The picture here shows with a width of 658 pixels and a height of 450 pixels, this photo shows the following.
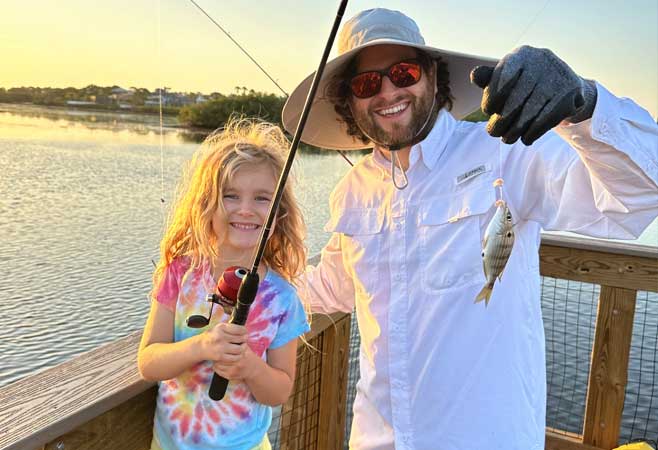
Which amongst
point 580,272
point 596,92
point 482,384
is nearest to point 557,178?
point 596,92

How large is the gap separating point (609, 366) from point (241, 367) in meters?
1.80

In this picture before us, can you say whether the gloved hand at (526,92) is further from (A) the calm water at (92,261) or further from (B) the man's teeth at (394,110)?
(A) the calm water at (92,261)

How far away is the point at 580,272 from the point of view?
2.51 meters

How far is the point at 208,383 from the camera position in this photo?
1.40m

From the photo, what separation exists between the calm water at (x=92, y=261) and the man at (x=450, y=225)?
196 centimetres

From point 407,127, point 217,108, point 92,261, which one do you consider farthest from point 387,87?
point 92,261

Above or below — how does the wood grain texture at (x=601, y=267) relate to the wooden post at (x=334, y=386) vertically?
above

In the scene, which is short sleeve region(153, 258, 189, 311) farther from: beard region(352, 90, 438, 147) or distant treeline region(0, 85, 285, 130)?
distant treeline region(0, 85, 285, 130)

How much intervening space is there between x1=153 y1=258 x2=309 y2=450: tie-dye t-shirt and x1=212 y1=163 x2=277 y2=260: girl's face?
0.36ft

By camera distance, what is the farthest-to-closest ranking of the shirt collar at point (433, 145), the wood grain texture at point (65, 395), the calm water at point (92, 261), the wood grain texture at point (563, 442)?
the calm water at point (92, 261)
the wood grain texture at point (563, 442)
the shirt collar at point (433, 145)
the wood grain texture at point (65, 395)

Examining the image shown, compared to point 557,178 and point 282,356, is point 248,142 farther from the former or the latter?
point 557,178

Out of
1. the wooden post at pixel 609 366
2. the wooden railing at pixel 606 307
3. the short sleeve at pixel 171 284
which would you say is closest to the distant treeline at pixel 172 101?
the wooden railing at pixel 606 307

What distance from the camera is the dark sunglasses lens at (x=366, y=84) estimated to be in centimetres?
176

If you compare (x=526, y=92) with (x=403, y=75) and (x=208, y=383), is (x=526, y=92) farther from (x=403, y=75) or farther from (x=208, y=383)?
(x=208, y=383)
